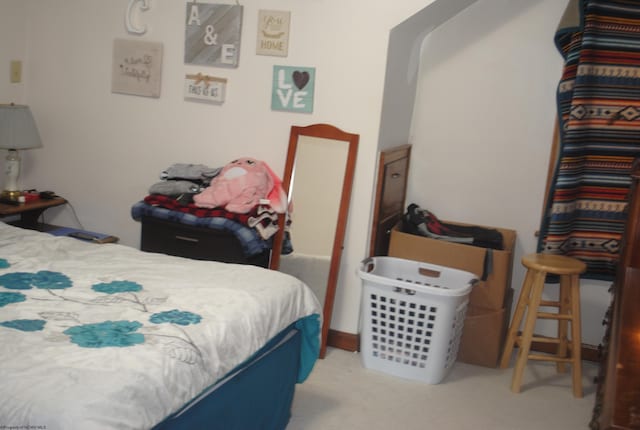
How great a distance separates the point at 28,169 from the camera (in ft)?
13.4

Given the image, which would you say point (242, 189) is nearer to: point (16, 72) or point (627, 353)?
point (16, 72)

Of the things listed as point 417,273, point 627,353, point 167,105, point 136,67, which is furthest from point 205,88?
point 627,353

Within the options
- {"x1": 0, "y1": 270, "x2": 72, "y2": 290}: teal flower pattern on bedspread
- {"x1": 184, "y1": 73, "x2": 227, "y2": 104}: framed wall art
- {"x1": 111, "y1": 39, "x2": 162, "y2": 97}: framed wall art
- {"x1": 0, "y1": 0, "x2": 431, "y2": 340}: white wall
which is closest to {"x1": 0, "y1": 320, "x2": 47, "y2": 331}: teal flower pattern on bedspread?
{"x1": 0, "y1": 270, "x2": 72, "y2": 290}: teal flower pattern on bedspread

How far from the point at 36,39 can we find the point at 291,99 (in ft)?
5.25

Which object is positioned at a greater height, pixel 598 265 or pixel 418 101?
pixel 418 101

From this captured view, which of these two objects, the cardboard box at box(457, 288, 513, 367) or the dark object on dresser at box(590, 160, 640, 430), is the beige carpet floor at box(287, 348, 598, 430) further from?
the dark object on dresser at box(590, 160, 640, 430)

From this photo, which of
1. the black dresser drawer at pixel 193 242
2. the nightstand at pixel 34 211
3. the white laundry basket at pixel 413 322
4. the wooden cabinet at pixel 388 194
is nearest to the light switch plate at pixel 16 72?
the nightstand at pixel 34 211

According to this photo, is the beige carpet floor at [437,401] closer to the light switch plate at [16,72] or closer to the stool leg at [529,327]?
the stool leg at [529,327]

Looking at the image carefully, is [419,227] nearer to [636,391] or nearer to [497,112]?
[497,112]

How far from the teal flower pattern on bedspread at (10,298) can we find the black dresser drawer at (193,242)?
119cm

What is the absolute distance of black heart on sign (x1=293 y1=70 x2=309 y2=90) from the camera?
3404 millimetres

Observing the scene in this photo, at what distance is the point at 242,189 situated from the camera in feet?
10.7

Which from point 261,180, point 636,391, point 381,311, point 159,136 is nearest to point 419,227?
point 381,311

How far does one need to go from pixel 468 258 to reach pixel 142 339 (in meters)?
1.96
